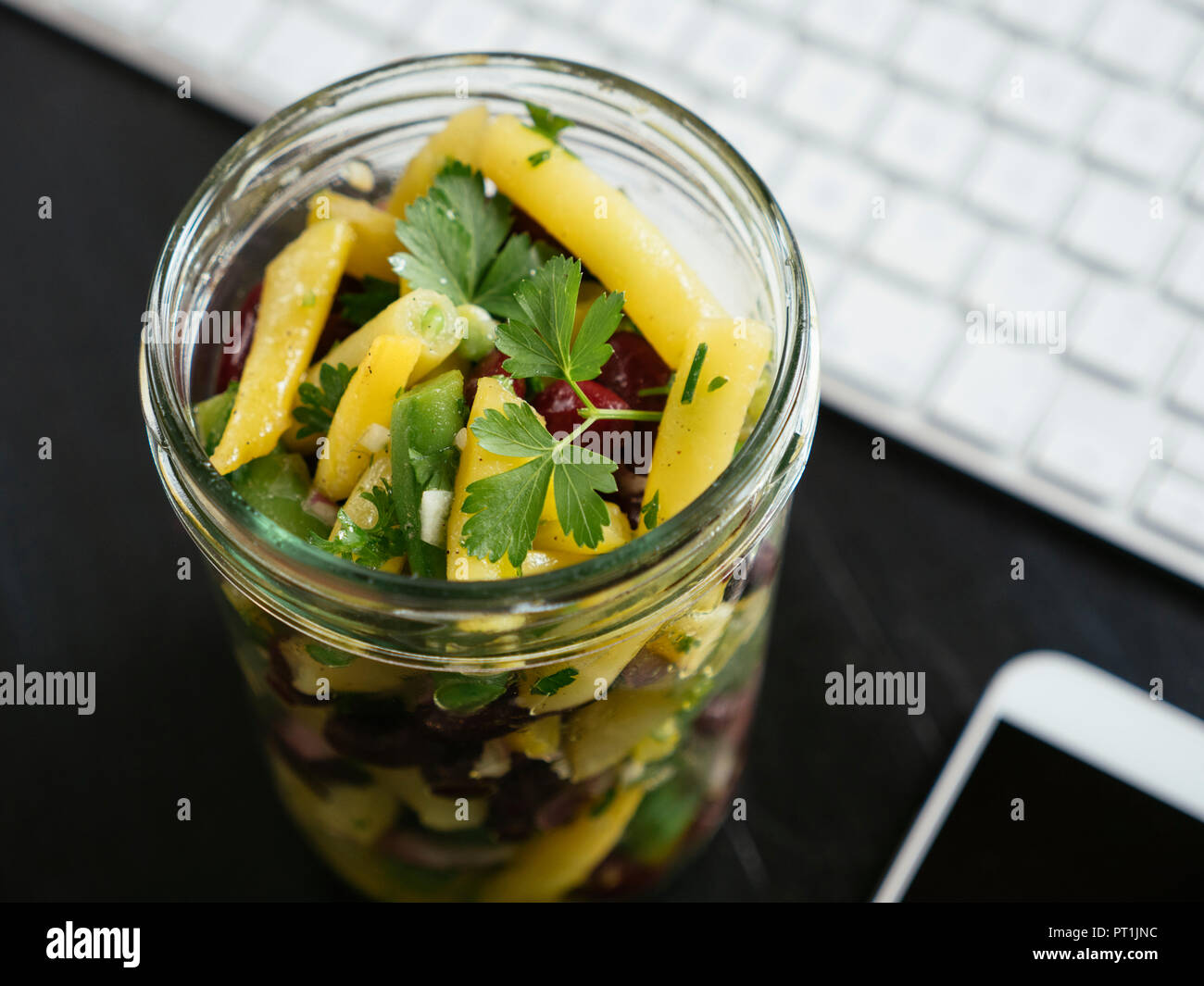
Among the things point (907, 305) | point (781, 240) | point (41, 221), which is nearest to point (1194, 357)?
point (907, 305)

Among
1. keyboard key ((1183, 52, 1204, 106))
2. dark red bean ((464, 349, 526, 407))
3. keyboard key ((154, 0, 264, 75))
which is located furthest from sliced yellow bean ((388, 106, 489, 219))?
keyboard key ((1183, 52, 1204, 106))

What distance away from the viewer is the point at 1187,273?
1.05 metres

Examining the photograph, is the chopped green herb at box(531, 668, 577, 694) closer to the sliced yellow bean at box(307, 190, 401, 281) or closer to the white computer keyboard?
the sliced yellow bean at box(307, 190, 401, 281)

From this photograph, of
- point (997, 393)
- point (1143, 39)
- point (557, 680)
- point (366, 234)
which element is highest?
point (1143, 39)

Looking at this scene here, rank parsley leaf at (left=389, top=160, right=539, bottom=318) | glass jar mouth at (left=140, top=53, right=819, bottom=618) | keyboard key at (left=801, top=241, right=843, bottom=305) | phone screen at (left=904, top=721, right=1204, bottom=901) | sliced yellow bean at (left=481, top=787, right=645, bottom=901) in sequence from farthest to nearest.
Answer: keyboard key at (left=801, top=241, right=843, bottom=305)
phone screen at (left=904, top=721, right=1204, bottom=901)
sliced yellow bean at (left=481, top=787, right=645, bottom=901)
parsley leaf at (left=389, top=160, right=539, bottom=318)
glass jar mouth at (left=140, top=53, right=819, bottom=618)

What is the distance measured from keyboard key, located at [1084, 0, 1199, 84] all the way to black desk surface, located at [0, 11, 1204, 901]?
41 cm

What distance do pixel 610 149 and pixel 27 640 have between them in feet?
2.13

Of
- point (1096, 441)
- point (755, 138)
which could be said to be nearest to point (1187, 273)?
point (1096, 441)

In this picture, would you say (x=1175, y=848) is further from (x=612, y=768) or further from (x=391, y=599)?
(x=391, y=599)

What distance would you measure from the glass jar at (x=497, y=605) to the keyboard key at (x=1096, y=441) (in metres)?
0.35

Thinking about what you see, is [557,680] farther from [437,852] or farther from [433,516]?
[437,852]

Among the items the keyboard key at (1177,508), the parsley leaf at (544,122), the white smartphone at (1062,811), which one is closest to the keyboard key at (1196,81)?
the keyboard key at (1177,508)

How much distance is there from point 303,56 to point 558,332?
613 mm

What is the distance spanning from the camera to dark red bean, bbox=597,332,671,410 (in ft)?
2.13
